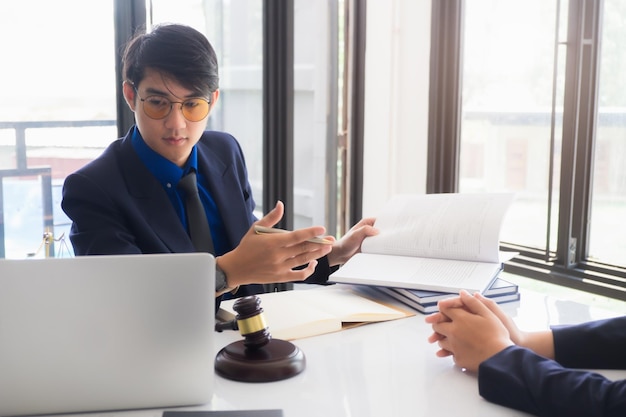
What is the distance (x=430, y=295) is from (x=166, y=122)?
74 cm

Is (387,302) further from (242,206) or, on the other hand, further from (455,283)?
(242,206)

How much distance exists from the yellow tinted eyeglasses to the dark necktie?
16cm

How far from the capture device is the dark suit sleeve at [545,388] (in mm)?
959

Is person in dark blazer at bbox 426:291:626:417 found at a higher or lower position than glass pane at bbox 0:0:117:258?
lower

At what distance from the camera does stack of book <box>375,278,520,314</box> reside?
58.8 inches

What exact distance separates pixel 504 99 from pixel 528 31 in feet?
0.95

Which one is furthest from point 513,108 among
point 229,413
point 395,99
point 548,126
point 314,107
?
point 229,413

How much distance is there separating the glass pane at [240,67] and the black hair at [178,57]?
47.2 inches

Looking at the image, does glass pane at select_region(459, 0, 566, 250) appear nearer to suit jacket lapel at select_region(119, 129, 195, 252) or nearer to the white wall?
the white wall

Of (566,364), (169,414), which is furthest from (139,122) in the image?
(566,364)

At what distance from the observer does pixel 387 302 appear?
62.1 inches

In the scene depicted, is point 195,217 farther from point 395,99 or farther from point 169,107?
point 395,99

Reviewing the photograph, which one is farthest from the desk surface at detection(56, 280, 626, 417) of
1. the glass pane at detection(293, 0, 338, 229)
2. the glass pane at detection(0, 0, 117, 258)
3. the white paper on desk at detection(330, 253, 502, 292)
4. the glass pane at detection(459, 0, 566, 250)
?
the glass pane at detection(293, 0, 338, 229)

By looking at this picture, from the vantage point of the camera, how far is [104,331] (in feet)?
3.13
